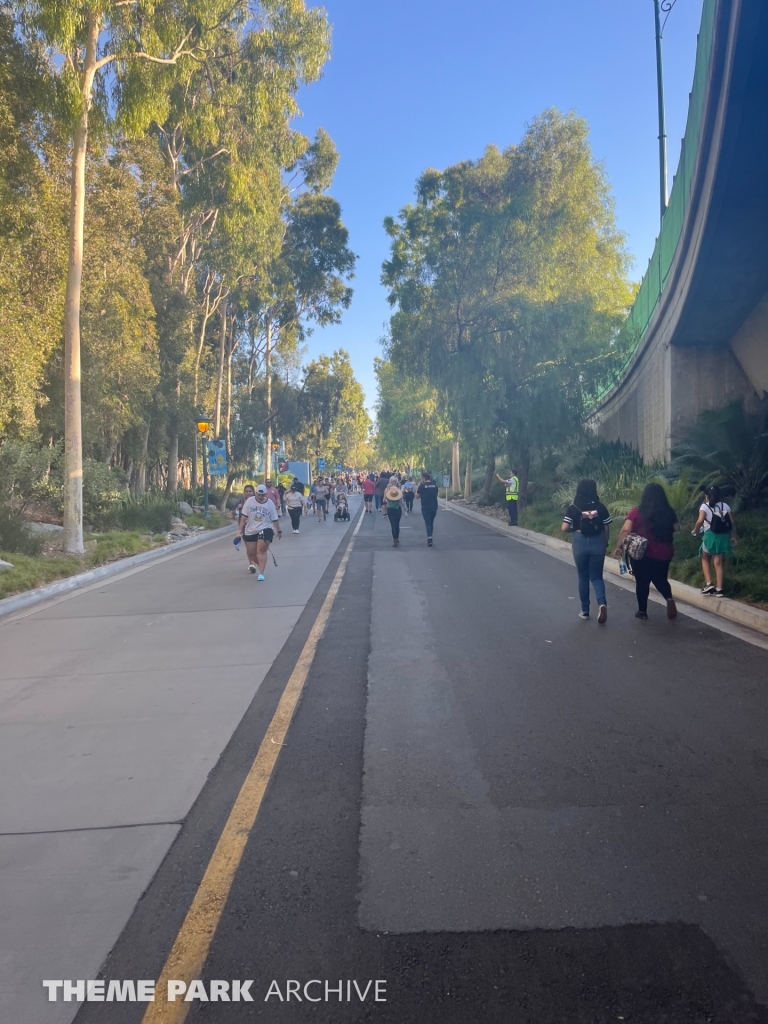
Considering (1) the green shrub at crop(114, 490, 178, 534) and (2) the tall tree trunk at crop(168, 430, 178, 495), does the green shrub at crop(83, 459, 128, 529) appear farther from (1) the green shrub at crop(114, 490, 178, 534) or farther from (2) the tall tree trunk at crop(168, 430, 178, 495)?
(2) the tall tree trunk at crop(168, 430, 178, 495)

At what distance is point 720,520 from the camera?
9922 millimetres

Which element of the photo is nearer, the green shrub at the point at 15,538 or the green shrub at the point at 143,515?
the green shrub at the point at 15,538

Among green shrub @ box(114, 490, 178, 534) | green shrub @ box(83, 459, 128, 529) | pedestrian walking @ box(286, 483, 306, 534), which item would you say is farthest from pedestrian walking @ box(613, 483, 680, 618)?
green shrub @ box(114, 490, 178, 534)

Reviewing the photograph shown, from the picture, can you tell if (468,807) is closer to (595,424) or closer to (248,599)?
(248,599)

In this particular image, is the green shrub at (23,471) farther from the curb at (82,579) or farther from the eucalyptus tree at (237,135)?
the eucalyptus tree at (237,135)

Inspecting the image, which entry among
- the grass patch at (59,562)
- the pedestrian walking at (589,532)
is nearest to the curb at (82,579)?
the grass patch at (59,562)

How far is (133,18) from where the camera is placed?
17.6 meters

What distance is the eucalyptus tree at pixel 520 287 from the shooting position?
25891 millimetres

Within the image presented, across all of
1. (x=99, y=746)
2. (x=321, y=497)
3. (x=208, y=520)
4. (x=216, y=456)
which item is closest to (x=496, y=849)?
(x=99, y=746)

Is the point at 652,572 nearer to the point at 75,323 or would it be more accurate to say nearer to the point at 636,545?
the point at 636,545

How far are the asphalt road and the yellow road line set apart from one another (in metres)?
0.05

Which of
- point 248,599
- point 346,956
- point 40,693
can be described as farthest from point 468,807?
point 248,599

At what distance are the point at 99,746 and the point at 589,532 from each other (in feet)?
19.1

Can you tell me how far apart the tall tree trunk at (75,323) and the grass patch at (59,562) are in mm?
651
